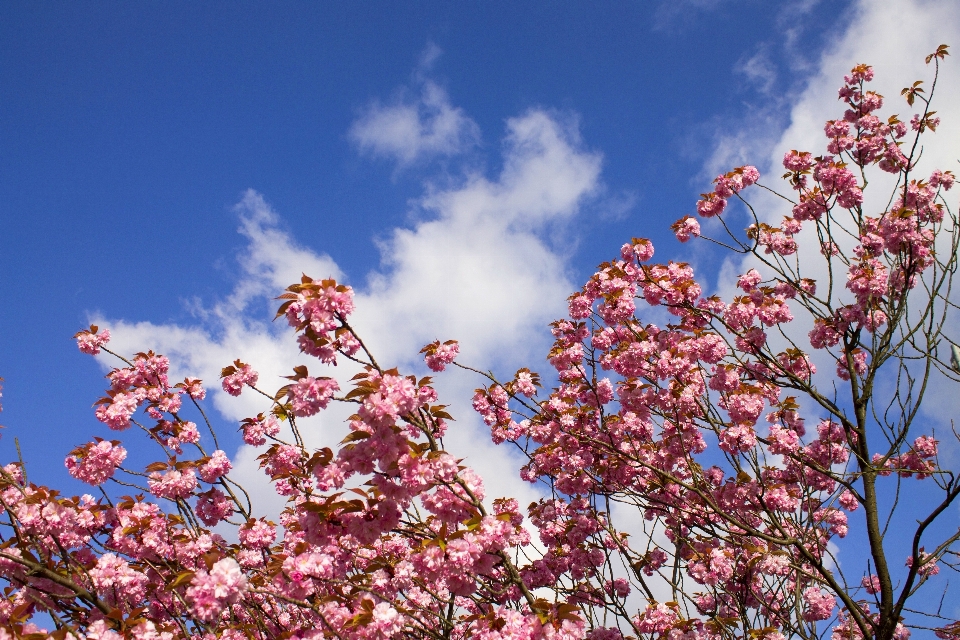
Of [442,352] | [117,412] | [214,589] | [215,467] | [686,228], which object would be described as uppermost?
[686,228]

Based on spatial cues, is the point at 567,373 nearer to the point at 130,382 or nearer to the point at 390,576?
the point at 390,576

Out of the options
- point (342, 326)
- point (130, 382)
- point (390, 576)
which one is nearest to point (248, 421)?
point (130, 382)

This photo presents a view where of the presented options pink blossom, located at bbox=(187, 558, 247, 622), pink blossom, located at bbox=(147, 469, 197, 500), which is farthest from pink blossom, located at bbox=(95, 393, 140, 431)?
pink blossom, located at bbox=(187, 558, 247, 622)

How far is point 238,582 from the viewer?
336 cm

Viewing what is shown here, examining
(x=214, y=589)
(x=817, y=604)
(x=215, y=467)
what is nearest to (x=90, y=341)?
(x=215, y=467)

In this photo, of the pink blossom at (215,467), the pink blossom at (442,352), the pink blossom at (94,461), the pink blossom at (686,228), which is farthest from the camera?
the pink blossom at (686,228)

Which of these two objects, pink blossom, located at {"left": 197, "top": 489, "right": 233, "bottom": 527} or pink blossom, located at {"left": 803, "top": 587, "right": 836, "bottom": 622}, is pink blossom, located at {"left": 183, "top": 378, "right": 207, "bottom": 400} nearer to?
pink blossom, located at {"left": 197, "top": 489, "right": 233, "bottom": 527}

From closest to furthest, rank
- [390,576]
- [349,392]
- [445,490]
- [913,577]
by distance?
[349,392] < [445,490] < [390,576] < [913,577]

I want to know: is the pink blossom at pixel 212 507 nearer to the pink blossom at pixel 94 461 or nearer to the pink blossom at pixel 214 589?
the pink blossom at pixel 94 461

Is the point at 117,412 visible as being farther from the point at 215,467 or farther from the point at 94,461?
the point at 215,467

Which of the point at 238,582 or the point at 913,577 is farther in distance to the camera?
the point at 913,577

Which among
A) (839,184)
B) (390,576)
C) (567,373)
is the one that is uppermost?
(839,184)

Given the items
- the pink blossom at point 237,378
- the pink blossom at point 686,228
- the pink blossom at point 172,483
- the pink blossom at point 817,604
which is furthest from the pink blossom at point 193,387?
the pink blossom at point 817,604

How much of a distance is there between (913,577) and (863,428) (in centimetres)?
157
